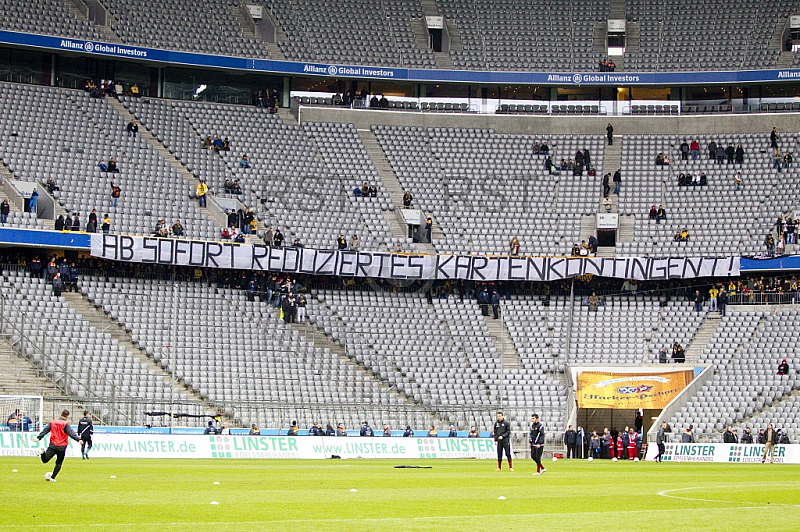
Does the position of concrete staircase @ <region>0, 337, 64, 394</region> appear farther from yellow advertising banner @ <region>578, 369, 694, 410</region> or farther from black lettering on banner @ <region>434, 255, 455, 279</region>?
yellow advertising banner @ <region>578, 369, 694, 410</region>

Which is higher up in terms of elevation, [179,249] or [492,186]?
[492,186]

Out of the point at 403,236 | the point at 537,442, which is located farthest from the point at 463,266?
the point at 537,442

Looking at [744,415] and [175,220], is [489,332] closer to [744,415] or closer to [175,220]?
[744,415]

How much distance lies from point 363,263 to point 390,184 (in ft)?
25.3

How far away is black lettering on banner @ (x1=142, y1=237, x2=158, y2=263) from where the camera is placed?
48656mm

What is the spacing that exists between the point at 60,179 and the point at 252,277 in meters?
9.59

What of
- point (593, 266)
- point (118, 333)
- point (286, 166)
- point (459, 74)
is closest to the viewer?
point (118, 333)

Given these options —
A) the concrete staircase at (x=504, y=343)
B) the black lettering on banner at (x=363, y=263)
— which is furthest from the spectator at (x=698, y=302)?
the black lettering on banner at (x=363, y=263)

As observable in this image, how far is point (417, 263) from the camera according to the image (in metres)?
52.7

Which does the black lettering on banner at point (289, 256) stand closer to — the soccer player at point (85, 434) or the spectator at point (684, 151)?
the soccer player at point (85, 434)

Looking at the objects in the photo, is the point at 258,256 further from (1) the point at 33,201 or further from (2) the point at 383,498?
(2) the point at 383,498

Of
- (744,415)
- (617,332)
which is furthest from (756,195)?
(744,415)

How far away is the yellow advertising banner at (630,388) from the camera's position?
47.2 metres

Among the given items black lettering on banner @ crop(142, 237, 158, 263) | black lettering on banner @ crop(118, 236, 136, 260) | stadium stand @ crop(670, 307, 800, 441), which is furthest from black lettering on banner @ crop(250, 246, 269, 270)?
stadium stand @ crop(670, 307, 800, 441)
